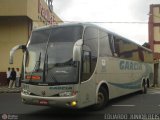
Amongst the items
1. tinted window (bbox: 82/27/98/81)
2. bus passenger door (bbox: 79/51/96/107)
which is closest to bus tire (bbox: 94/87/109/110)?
bus passenger door (bbox: 79/51/96/107)

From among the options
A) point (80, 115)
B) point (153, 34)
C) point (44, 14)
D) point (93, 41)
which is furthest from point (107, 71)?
point (153, 34)

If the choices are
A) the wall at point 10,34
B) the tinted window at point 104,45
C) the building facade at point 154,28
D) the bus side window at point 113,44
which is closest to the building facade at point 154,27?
the building facade at point 154,28

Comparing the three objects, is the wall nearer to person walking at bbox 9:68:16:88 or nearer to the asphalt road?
person walking at bbox 9:68:16:88

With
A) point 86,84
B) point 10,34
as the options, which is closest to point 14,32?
point 10,34

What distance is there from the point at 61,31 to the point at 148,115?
4.35 m

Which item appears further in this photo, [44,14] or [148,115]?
[44,14]

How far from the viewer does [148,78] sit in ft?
80.2

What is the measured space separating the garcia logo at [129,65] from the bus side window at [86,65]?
14.2 feet

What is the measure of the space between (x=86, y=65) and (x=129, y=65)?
262 inches

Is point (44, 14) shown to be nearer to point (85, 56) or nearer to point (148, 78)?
point (148, 78)

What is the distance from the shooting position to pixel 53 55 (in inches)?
471

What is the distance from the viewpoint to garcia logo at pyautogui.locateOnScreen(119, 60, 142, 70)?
17.0m

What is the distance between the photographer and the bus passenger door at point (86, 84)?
11914 millimetres

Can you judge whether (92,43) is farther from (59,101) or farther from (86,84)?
(59,101)
